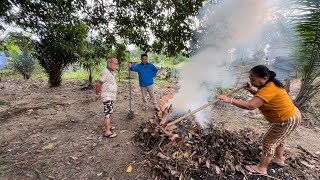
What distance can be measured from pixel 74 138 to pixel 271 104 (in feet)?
11.5

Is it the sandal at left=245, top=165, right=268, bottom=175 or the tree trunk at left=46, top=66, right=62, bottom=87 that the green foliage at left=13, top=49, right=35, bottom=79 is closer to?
the tree trunk at left=46, top=66, right=62, bottom=87

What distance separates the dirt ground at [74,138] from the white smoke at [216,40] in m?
0.96

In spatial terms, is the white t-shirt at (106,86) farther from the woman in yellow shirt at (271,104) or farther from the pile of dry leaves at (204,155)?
the woman in yellow shirt at (271,104)

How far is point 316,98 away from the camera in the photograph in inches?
Result: 298

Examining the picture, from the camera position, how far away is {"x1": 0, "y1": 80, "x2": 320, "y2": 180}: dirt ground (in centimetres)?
313

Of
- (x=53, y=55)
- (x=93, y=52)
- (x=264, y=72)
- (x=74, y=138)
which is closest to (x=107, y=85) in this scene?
(x=74, y=138)

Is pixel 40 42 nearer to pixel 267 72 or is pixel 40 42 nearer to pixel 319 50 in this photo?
pixel 267 72

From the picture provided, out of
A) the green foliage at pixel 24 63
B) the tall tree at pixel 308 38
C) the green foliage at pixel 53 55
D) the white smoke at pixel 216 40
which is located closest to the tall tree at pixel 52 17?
the green foliage at pixel 53 55

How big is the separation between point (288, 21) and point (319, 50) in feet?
2.95

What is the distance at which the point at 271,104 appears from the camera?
2.84 meters

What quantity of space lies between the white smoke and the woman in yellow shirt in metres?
1.43

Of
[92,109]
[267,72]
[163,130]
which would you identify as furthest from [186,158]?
[92,109]

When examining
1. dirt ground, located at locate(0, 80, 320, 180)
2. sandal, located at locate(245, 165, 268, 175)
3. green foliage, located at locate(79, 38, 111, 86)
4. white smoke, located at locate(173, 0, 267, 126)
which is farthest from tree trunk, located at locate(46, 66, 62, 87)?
sandal, located at locate(245, 165, 268, 175)

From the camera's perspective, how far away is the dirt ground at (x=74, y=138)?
313 centimetres
